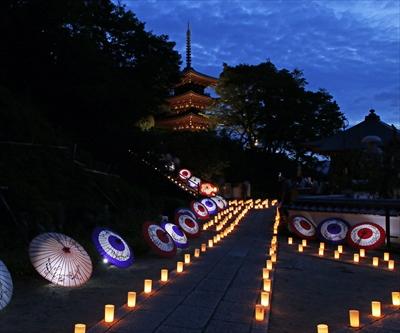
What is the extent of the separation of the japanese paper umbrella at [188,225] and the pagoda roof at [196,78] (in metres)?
28.5

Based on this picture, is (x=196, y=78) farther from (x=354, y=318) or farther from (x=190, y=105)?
(x=354, y=318)

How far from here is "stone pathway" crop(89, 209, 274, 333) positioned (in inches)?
192

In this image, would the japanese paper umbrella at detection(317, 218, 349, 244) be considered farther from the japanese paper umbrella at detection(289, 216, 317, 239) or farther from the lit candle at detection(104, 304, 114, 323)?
the lit candle at detection(104, 304, 114, 323)

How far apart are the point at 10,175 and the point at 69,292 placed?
508 cm

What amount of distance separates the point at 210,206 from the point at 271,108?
18119 millimetres

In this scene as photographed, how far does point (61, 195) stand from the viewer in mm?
11430

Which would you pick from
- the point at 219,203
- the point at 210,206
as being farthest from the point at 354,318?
the point at 219,203

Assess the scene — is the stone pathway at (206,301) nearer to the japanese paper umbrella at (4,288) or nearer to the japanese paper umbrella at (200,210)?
the japanese paper umbrella at (4,288)

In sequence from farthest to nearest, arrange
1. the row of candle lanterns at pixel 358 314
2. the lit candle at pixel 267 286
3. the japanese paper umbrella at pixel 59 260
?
the lit candle at pixel 267 286, the japanese paper umbrella at pixel 59 260, the row of candle lanterns at pixel 358 314

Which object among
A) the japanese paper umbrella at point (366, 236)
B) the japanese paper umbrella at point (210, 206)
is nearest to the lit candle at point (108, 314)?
the japanese paper umbrella at point (366, 236)

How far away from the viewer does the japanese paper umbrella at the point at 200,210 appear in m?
16.5

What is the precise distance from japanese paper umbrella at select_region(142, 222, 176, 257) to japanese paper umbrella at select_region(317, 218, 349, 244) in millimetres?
4468

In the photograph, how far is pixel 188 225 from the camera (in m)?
12.5

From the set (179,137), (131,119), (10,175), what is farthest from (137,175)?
(10,175)
